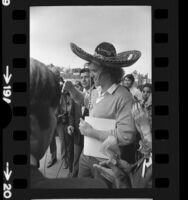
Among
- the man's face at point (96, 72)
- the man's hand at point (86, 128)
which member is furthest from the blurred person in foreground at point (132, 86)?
the man's hand at point (86, 128)

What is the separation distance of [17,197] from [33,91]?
49 centimetres

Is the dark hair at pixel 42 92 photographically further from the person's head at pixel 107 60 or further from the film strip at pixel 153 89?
the person's head at pixel 107 60

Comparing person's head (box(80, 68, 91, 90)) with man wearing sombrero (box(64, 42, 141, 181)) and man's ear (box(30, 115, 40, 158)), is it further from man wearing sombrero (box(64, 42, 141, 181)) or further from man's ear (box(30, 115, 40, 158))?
man's ear (box(30, 115, 40, 158))

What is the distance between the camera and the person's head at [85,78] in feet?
10.6

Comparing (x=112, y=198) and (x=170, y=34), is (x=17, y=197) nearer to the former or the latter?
(x=112, y=198)

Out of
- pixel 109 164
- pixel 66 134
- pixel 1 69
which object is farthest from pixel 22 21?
pixel 109 164

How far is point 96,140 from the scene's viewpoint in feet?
10.6

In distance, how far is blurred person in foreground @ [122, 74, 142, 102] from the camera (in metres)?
3.24

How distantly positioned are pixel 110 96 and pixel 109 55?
186 mm

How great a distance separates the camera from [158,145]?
3256 millimetres

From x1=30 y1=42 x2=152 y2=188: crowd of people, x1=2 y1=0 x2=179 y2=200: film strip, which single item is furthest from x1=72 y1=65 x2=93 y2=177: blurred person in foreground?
x1=2 y1=0 x2=179 y2=200: film strip

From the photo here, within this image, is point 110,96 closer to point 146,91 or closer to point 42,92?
point 146,91

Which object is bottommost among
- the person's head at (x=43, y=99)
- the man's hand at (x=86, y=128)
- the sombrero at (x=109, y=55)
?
the man's hand at (x=86, y=128)

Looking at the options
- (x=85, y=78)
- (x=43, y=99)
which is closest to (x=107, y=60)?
(x=85, y=78)
